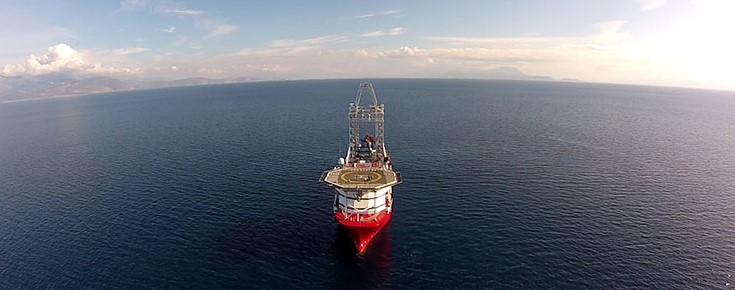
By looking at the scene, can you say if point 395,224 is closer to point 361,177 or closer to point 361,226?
point 361,177

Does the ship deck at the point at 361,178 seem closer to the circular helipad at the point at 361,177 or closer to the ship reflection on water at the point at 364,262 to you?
the circular helipad at the point at 361,177

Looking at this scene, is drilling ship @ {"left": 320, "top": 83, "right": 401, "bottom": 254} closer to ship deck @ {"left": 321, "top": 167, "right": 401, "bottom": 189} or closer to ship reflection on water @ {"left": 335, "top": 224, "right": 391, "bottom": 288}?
ship deck @ {"left": 321, "top": 167, "right": 401, "bottom": 189}

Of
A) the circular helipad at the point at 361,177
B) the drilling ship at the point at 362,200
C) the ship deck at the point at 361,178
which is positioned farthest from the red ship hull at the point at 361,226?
the circular helipad at the point at 361,177

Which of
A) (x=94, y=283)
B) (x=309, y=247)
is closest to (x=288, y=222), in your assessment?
(x=309, y=247)

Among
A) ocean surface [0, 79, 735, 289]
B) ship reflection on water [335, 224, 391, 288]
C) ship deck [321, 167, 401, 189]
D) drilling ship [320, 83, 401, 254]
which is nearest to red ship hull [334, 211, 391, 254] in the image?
drilling ship [320, 83, 401, 254]

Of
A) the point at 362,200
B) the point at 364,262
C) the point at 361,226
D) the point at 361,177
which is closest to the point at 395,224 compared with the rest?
the point at 362,200
